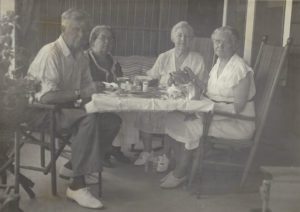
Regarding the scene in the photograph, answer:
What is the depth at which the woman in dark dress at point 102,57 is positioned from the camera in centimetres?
199

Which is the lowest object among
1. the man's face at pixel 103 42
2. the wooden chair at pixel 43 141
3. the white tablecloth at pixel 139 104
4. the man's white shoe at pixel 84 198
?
the man's white shoe at pixel 84 198

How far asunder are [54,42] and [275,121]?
813 millimetres

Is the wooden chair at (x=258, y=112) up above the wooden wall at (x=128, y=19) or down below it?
below

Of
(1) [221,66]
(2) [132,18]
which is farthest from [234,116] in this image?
(2) [132,18]

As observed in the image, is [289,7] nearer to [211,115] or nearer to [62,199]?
[211,115]

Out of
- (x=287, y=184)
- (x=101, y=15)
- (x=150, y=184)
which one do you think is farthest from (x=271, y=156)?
(x=101, y=15)

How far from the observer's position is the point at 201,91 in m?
2.18

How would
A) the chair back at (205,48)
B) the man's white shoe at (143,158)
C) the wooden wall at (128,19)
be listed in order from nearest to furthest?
1. the wooden wall at (128,19)
2. the chair back at (205,48)
3. the man's white shoe at (143,158)

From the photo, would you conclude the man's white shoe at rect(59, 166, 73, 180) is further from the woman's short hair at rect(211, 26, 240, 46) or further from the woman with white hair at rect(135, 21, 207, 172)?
the woman's short hair at rect(211, 26, 240, 46)

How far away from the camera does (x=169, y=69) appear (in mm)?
2076

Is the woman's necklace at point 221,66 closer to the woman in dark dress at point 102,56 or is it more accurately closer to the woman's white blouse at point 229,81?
the woman's white blouse at point 229,81

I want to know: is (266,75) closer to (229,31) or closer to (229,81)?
(229,81)

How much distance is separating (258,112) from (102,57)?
0.63 m

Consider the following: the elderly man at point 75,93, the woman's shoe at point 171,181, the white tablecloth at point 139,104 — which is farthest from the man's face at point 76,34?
the woman's shoe at point 171,181
